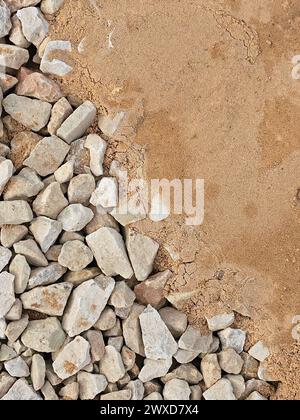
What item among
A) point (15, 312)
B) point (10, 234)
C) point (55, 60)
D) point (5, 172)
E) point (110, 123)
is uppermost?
point (55, 60)

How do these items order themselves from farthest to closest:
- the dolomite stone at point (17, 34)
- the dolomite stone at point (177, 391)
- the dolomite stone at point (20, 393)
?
the dolomite stone at point (17, 34) < the dolomite stone at point (177, 391) < the dolomite stone at point (20, 393)

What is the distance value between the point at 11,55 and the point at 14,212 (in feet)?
2.32

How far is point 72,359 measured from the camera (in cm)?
297

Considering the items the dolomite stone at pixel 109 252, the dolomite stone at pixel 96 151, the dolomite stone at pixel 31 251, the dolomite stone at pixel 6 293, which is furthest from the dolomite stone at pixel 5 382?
the dolomite stone at pixel 96 151

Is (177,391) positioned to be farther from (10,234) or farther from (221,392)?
(10,234)

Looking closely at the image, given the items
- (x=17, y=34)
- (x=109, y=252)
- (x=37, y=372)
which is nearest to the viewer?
(x=37, y=372)

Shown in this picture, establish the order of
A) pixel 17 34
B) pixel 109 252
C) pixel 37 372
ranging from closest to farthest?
pixel 37 372
pixel 109 252
pixel 17 34

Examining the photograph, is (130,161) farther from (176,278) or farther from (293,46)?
(293,46)

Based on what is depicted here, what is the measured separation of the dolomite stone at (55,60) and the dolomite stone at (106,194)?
53cm

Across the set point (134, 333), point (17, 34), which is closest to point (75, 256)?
point (134, 333)

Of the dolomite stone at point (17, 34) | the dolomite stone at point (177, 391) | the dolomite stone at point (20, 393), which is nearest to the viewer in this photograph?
the dolomite stone at point (20, 393)

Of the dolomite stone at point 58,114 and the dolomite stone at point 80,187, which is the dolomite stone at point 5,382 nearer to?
the dolomite stone at point 80,187

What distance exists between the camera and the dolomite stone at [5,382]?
116 inches

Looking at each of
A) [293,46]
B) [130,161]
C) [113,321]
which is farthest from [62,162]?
[293,46]
